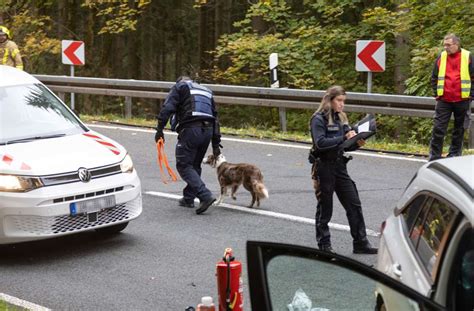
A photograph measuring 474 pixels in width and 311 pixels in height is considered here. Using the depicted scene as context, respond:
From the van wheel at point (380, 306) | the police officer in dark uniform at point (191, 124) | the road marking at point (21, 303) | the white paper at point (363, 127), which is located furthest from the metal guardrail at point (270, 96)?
the van wheel at point (380, 306)

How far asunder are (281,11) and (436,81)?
13.8 metres

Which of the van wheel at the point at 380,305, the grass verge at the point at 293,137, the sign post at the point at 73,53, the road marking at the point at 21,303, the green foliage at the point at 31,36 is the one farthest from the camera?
the green foliage at the point at 31,36

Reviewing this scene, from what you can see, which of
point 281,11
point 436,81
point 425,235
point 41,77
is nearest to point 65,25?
point 281,11

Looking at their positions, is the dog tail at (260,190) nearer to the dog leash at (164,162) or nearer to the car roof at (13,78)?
the dog leash at (164,162)

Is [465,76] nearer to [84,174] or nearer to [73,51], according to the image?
[84,174]

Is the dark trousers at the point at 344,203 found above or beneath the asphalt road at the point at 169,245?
above

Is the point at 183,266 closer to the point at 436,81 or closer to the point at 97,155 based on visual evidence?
the point at 97,155

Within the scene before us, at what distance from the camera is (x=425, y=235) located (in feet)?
15.4

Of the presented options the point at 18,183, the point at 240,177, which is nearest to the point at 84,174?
the point at 18,183

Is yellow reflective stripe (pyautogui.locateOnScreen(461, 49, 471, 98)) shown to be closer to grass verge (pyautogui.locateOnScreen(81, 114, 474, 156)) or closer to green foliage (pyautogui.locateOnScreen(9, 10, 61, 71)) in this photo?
grass verge (pyautogui.locateOnScreen(81, 114, 474, 156))

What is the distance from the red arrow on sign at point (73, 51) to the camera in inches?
922

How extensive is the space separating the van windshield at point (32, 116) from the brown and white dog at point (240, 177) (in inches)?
72.4

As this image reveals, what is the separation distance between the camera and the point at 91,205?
961cm

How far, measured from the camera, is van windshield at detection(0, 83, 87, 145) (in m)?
10.2
